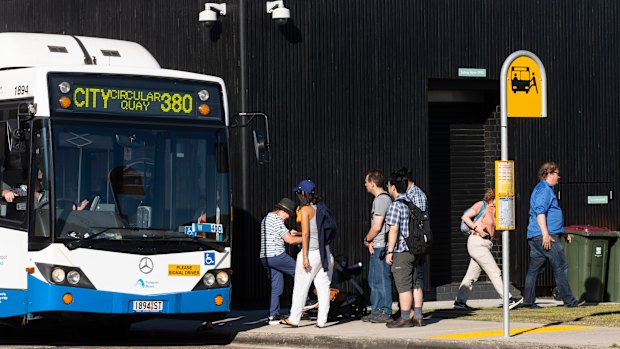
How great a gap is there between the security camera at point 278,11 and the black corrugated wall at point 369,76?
0.17m

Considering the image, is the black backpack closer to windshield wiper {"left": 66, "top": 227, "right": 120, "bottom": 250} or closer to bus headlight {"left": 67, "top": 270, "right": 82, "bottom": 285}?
windshield wiper {"left": 66, "top": 227, "right": 120, "bottom": 250}

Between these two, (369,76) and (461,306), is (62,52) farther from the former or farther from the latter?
(461,306)

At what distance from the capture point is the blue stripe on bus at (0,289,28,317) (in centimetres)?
1441

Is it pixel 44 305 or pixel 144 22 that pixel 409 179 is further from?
pixel 144 22

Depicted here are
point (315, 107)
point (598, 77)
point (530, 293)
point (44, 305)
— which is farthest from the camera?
point (598, 77)

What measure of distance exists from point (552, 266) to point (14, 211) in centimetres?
752

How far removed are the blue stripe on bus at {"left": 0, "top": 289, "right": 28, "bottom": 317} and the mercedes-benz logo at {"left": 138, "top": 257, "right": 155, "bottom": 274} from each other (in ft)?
4.09

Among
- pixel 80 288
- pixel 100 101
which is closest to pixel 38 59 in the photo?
pixel 100 101

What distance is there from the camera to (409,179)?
53.0 feet

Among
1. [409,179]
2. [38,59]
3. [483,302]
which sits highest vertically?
[38,59]

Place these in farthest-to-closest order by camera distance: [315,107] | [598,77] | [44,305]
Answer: [598,77] → [315,107] → [44,305]

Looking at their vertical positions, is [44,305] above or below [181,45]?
below

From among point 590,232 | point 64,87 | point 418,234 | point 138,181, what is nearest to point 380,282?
point 418,234

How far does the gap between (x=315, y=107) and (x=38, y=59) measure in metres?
5.29
